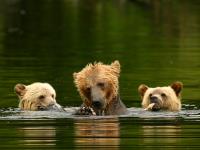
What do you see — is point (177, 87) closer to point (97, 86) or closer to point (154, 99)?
point (154, 99)

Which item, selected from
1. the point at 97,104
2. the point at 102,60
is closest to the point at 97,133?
the point at 97,104

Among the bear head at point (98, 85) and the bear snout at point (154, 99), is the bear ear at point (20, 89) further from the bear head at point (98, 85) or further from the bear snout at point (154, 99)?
the bear head at point (98, 85)

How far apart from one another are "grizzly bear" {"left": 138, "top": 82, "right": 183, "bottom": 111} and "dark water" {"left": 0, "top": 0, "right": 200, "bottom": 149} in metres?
0.25

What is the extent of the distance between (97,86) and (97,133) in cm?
177

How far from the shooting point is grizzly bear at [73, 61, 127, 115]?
20.0m

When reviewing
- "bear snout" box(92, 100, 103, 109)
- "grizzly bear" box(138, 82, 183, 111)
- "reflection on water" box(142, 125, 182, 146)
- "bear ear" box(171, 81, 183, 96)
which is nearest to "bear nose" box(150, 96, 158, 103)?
"grizzly bear" box(138, 82, 183, 111)

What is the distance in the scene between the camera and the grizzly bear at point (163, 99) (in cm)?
2230

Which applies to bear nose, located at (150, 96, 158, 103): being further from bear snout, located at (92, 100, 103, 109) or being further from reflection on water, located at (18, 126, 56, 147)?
reflection on water, located at (18, 126, 56, 147)

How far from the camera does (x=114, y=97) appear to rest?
66.9 feet

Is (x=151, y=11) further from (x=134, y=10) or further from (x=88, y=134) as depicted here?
(x=88, y=134)

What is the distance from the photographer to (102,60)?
1356 inches

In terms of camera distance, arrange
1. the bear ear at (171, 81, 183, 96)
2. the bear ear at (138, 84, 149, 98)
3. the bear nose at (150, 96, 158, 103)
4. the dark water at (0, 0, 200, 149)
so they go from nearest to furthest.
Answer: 1. the dark water at (0, 0, 200, 149)
2. the bear nose at (150, 96, 158, 103)
3. the bear ear at (171, 81, 183, 96)
4. the bear ear at (138, 84, 149, 98)

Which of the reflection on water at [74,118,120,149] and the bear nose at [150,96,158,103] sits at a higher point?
the bear nose at [150,96,158,103]

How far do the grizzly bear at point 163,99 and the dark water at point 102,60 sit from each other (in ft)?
0.82
